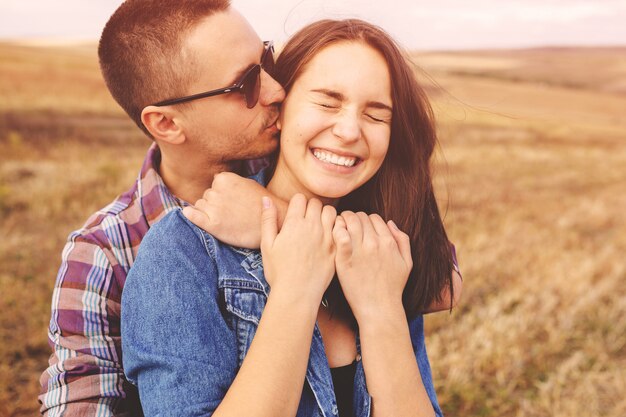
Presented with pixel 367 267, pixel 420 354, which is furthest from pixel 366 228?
pixel 420 354

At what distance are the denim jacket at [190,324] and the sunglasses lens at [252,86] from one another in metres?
0.82

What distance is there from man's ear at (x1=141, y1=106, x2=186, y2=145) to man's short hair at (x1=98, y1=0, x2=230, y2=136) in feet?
0.24

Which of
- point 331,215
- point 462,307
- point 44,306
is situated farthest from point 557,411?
point 44,306

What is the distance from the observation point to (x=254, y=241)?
206 centimetres

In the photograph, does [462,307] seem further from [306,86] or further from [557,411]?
[306,86]

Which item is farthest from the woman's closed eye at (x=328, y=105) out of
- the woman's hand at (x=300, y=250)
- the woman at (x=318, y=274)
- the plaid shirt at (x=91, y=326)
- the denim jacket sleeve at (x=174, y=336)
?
the plaid shirt at (x=91, y=326)

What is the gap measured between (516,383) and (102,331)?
11.4 ft

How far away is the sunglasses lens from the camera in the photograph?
2.57 metres

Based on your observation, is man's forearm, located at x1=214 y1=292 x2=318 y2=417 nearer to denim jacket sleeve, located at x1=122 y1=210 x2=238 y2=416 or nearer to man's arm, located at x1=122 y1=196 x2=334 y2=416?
man's arm, located at x1=122 y1=196 x2=334 y2=416

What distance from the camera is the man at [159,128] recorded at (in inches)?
88.7

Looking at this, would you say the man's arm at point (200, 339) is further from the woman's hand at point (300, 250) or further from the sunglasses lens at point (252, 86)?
the sunglasses lens at point (252, 86)

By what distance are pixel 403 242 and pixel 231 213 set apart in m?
0.71

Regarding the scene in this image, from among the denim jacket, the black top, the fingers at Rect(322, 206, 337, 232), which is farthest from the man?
the black top

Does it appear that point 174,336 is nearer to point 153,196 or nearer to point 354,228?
point 354,228
